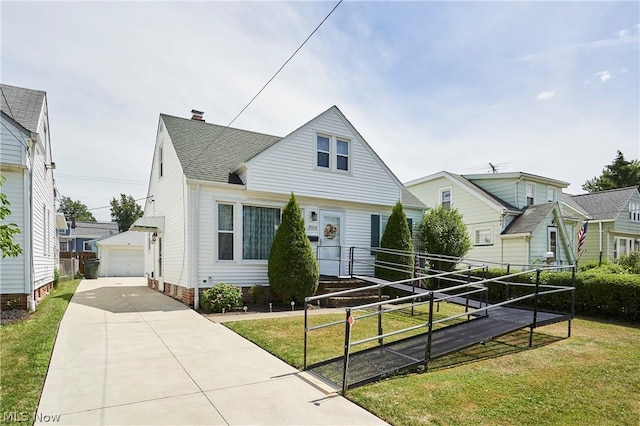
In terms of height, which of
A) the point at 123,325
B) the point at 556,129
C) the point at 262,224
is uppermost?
the point at 556,129

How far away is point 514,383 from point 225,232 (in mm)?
8900

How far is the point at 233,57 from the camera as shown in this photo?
828 centimetres

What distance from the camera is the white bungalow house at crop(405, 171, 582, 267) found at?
17953mm

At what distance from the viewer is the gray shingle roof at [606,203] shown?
2337 cm

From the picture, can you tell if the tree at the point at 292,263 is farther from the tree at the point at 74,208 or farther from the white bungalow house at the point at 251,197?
the tree at the point at 74,208

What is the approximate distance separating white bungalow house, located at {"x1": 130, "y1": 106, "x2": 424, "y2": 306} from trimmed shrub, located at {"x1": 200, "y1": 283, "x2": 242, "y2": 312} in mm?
573

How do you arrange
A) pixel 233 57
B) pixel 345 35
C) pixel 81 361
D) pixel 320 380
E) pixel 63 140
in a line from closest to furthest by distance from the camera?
pixel 320 380 → pixel 81 361 → pixel 345 35 → pixel 233 57 → pixel 63 140

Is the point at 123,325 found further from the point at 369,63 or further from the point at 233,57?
the point at 369,63

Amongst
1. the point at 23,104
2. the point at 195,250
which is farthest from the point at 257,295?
the point at 23,104

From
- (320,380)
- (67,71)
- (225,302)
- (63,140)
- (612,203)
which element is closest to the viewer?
(320,380)

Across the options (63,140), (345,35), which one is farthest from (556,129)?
(63,140)

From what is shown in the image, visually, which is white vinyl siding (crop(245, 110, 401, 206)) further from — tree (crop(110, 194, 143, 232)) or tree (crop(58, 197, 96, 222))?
tree (crop(58, 197, 96, 222))

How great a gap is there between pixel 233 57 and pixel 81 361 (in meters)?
6.52

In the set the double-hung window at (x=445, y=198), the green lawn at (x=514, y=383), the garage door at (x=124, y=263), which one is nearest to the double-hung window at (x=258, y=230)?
the green lawn at (x=514, y=383)
